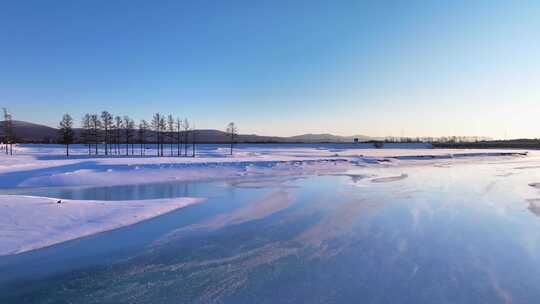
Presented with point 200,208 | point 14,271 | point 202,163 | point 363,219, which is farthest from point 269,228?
point 202,163

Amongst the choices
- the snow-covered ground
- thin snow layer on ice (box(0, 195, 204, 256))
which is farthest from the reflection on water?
the snow-covered ground

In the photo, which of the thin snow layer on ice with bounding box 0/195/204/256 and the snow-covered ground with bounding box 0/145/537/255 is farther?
the snow-covered ground with bounding box 0/145/537/255

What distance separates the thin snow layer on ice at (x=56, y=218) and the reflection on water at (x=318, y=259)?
103 cm

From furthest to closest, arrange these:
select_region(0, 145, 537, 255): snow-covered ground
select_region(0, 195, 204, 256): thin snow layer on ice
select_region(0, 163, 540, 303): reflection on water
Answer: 1. select_region(0, 145, 537, 255): snow-covered ground
2. select_region(0, 195, 204, 256): thin snow layer on ice
3. select_region(0, 163, 540, 303): reflection on water

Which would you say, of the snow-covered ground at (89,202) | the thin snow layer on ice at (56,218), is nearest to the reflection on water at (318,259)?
the thin snow layer on ice at (56,218)

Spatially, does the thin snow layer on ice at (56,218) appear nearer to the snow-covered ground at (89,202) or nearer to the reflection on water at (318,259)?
the snow-covered ground at (89,202)

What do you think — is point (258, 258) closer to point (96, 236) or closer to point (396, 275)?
point (396, 275)

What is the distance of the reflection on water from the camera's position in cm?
665

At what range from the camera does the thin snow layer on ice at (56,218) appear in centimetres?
996

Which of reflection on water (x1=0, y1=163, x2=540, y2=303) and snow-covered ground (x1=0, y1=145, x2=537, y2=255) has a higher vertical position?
snow-covered ground (x1=0, y1=145, x2=537, y2=255)

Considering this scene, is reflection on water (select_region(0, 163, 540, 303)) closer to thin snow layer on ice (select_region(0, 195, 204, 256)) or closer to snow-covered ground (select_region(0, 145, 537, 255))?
thin snow layer on ice (select_region(0, 195, 204, 256))

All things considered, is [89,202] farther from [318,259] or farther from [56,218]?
[318,259]

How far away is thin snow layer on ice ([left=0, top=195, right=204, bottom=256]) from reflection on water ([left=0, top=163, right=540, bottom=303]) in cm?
103

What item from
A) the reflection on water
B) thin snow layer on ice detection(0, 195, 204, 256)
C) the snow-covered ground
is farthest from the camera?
the snow-covered ground
